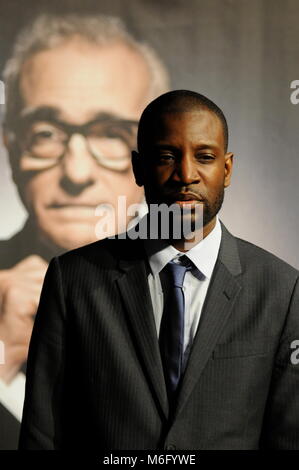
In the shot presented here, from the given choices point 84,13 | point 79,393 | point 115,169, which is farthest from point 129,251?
point 84,13

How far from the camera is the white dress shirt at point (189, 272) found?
117cm

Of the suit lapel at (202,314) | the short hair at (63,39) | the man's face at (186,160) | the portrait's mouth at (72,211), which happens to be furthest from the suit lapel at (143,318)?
the short hair at (63,39)

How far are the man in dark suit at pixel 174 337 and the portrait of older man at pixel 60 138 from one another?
53.4 inches

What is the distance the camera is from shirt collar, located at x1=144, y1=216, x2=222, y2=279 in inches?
46.6

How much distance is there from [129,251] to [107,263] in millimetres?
49

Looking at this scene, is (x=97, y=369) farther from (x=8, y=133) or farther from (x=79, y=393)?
(x=8, y=133)

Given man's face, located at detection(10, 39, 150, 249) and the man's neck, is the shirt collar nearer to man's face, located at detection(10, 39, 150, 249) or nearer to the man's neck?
the man's neck

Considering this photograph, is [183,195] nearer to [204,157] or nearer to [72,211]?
[204,157]

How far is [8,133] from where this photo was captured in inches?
99.9

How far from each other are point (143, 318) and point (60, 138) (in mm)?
1545

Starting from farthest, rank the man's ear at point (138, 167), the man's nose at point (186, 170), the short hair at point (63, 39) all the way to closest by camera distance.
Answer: the short hair at point (63, 39) → the man's ear at point (138, 167) → the man's nose at point (186, 170)

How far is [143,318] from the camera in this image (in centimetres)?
113

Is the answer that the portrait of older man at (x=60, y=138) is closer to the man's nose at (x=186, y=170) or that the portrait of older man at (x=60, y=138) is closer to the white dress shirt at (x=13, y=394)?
the white dress shirt at (x=13, y=394)

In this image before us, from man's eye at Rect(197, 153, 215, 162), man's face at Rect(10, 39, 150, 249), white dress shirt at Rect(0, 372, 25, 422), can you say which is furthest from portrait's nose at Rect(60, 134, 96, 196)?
man's eye at Rect(197, 153, 215, 162)
